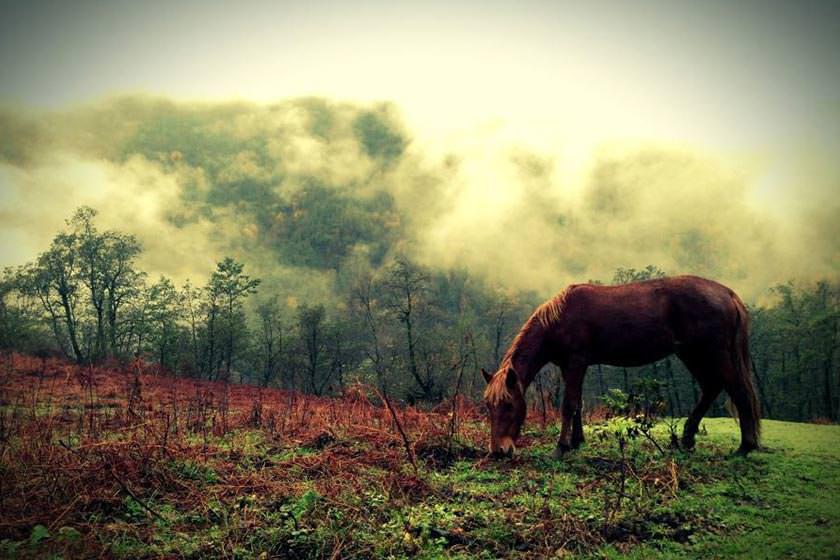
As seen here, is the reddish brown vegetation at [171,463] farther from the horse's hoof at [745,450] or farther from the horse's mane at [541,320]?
the horse's hoof at [745,450]

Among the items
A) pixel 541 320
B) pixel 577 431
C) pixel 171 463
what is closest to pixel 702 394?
pixel 577 431

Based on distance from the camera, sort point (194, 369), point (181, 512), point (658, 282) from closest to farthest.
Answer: point (181, 512)
point (658, 282)
point (194, 369)

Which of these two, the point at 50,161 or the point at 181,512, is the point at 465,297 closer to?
the point at 50,161

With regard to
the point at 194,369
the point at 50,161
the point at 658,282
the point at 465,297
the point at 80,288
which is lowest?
the point at 194,369

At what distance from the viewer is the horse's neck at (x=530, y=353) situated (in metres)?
8.02

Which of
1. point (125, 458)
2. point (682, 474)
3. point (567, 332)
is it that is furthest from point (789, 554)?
point (125, 458)

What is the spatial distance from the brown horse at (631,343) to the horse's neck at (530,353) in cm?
2

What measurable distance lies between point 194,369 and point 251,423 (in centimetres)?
3608

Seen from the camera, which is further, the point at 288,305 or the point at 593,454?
the point at 288,305

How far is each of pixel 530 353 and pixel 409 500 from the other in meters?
Result: 3.60

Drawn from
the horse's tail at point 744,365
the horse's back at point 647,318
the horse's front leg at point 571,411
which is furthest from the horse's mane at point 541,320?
the horse's tail at point 744,365

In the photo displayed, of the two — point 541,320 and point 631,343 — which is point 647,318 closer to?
point 631,343

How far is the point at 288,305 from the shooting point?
17950cm

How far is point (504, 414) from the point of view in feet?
23.6
